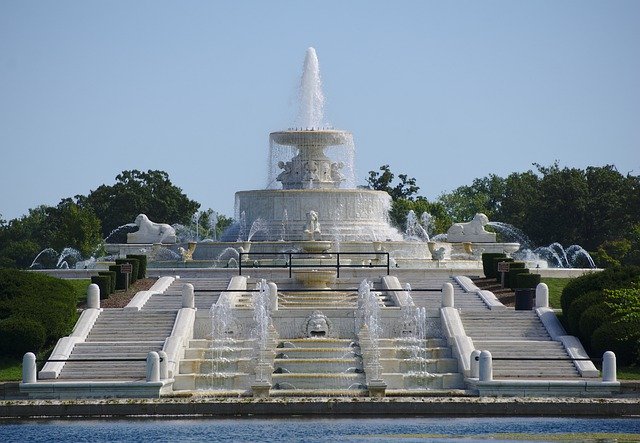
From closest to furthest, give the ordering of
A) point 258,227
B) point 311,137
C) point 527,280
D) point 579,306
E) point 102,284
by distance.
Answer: point 579,306 → point 102,284 → point 527,280 → point 258,227 → point 311,137

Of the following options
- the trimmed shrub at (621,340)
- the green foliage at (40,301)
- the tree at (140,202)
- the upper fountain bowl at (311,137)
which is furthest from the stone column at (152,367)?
the tree at (140,202)

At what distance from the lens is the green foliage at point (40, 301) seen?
4125cm

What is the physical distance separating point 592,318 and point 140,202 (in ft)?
194

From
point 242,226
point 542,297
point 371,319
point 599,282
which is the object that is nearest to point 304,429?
point 371,319

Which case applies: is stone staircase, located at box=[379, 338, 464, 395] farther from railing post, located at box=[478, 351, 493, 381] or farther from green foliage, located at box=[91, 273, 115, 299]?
green foliage, located at box=[91, 273, 115, 299]

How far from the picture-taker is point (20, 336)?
4022cm

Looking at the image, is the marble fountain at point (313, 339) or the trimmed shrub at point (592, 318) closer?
the marble fountain at point (313, 339)

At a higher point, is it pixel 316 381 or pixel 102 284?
pixel 102 284

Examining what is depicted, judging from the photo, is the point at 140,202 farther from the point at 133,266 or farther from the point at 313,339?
the point at 313,339

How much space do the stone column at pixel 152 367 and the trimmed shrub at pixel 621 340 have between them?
10.8m

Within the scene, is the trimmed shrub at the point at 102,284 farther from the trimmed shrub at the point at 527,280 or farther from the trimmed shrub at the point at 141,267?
the trimmed shrub at the point at 527,280

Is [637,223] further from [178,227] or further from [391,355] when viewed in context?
[391,355]

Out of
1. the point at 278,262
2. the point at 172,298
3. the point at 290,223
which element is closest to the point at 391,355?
the point at 172,298

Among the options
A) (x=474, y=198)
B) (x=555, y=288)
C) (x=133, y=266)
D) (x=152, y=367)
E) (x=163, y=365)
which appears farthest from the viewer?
(x=474, y=198)
